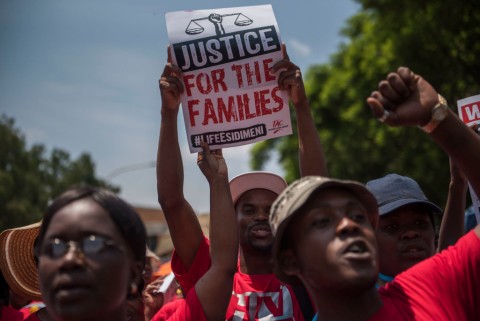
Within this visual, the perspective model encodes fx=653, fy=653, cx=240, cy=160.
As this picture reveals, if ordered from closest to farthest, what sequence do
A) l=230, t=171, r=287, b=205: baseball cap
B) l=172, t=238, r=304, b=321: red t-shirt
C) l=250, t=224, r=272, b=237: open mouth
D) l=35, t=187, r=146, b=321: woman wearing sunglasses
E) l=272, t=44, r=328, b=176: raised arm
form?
1. l=35, t=187, r=146, b=321: woman wearing sunglasses
2. l=172, t=238, r=304, b=321: red t-shirt
3. l=272, t=44, r=328, b=176: raised arm
4. l=250, t=224, r=272, b=237: open mouth
5. l=230, t=171, r=287, b=205: baseball cap

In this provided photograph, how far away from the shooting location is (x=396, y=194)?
3354 mm

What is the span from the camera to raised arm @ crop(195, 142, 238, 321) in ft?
8.74

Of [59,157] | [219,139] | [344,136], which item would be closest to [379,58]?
[344,136]

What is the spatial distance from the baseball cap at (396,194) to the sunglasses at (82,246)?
1.54 m

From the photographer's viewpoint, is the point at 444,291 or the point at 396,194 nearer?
the point at 444,291

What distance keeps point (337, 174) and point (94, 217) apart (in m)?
17.3

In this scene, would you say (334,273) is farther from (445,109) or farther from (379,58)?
(379,58)

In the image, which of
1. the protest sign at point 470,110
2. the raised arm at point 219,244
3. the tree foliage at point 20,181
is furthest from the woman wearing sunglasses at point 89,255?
the tree foliage at point 20,181

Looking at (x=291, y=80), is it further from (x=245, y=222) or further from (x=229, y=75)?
(x=245, y=222)

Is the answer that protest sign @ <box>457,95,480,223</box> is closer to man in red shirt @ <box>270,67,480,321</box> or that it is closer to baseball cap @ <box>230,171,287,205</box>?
baseball cap @ <box>230,171,287,205</box>

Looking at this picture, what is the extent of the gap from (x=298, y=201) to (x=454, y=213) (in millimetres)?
1492

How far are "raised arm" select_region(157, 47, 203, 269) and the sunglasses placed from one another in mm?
951

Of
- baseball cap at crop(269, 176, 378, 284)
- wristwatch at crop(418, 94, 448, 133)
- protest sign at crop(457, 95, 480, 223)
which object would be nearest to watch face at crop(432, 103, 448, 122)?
wristwatch at crop(418, 94, 448, 133)

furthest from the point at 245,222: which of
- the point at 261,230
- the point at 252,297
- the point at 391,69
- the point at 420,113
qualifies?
the point at 391,69
